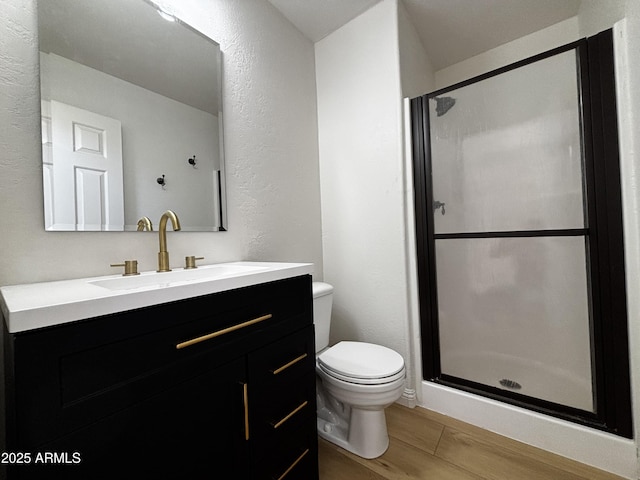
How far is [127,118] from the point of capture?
1.11 metres

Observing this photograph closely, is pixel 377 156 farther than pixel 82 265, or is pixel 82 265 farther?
pixel 377 156

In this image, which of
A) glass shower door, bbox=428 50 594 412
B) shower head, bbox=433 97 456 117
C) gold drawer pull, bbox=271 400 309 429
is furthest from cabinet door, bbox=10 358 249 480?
shower head, bbox=433 97 456 117

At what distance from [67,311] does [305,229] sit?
1.42m

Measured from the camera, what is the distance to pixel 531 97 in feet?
4.50

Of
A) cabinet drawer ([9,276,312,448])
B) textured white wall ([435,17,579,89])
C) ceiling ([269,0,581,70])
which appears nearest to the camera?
cabinet drawer ([9,276,312,448])

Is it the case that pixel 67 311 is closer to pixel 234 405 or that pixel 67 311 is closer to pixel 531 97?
pixel 234 405

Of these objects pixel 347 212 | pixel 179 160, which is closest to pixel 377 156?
pixel 347 212

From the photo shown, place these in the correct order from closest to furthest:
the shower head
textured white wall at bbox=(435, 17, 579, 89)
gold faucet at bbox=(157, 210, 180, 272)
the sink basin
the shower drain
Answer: the sink basin
gold faucet at bbox=(157, 210, 180, 272)
the shower drain
the shower head
textured white wall at bbox=(435, 17, 579, 89)

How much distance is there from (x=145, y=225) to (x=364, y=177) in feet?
4.20

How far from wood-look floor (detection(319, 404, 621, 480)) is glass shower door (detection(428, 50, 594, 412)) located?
0.26 metres

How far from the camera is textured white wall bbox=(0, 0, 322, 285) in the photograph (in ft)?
2.77

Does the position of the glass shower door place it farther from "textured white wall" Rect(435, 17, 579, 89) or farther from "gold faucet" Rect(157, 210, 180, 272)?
"gold faucet" Rect(157, 210, 180, 272)

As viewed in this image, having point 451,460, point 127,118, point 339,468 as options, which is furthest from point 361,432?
point 127,118

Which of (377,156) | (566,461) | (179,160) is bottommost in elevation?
(566,461)
